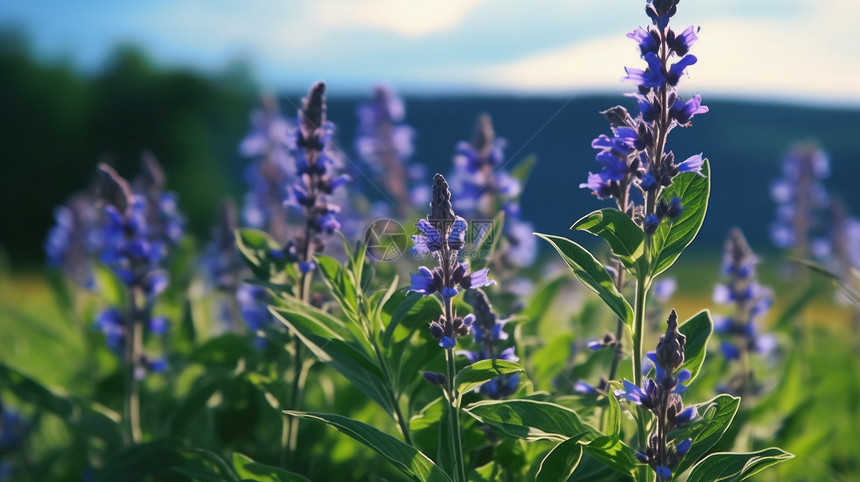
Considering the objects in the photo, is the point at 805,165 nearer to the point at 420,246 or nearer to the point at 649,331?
the point at 649,331

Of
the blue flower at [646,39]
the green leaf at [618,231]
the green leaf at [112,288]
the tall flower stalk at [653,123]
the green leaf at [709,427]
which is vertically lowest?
the green leaf at [112,288]

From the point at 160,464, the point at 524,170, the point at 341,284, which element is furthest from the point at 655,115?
the point at 160,464

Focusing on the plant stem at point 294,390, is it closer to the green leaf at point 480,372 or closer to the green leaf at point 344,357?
the green leaf at point 344,357

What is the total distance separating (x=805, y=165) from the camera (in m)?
5.03

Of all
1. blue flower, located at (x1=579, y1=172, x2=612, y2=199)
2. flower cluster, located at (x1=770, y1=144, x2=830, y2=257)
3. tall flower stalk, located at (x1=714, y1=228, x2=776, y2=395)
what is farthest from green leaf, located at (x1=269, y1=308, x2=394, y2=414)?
flower cluster, located at (x1=770, y1=144, x2=830, y2=257)

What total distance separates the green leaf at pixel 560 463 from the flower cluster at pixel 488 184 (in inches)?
48.1

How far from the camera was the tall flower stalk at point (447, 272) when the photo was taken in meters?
1.47

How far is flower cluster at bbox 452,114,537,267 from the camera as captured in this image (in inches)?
110

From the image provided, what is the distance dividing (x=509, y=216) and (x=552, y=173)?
0.22 meters

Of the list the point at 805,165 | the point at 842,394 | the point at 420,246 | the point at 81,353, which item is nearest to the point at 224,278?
the point at 81,353

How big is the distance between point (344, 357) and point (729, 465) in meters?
0.91

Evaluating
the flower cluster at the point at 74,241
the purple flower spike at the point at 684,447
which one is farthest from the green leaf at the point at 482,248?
the flower cluster at the point at 74,241

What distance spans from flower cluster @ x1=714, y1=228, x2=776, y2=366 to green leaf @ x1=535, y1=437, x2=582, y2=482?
158 centimetres

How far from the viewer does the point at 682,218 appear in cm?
166
